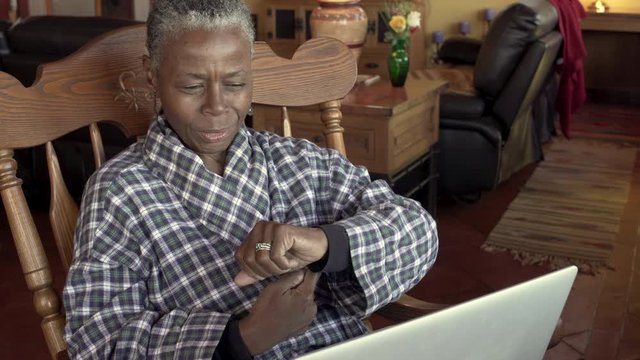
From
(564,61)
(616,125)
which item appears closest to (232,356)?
(564,61)

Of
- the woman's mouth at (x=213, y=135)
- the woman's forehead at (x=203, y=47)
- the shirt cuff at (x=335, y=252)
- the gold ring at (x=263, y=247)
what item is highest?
the woman's forehead at (x=203, y=47)

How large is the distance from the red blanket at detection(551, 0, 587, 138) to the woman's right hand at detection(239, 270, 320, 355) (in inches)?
130

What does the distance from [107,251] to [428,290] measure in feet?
6.44

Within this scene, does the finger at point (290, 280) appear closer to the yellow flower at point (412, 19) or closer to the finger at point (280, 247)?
the finger at point (280, 247)

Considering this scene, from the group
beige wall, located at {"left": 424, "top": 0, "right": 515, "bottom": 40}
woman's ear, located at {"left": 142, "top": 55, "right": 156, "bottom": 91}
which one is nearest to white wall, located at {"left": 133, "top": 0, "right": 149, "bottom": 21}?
beige wall, located at {"left": 424, "top": 0, "right": 515, "bottom": 40}

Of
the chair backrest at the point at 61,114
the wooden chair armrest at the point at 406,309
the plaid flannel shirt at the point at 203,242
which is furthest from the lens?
the wooden chair armrest at the point at 406,309

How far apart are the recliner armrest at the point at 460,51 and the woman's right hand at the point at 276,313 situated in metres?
4.55

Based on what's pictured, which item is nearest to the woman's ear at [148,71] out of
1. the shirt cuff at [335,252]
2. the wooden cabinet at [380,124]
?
the shirt cuff at [335,252]

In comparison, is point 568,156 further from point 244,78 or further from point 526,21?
A: point 244,78

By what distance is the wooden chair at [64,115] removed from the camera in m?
1.16

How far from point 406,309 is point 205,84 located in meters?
0.51

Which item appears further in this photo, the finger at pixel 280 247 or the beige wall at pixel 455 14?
the beige wall at pixel 455 14

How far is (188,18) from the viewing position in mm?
1113

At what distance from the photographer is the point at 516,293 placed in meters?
0.72
